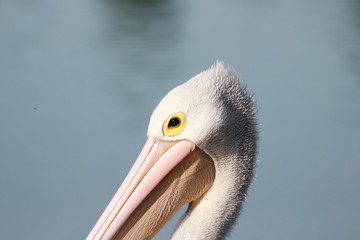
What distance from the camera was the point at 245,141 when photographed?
2.98 m

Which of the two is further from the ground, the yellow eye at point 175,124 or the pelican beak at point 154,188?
the yellow eye at point 175,124

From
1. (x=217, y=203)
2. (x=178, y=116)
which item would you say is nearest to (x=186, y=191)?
(x=217, y=203)

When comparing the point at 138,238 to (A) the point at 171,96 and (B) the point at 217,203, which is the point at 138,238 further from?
(A) the point at 171,96

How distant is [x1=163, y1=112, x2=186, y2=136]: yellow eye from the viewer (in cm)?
289

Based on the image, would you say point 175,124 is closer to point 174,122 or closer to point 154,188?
point 174,122

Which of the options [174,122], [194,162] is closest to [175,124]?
[174,122]

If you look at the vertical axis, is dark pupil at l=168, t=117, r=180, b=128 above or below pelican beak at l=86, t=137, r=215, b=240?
above

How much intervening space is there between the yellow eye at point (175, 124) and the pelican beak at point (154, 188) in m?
0.06

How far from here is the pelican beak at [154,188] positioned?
2941 millimetres

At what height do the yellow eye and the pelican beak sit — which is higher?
the yellow eye

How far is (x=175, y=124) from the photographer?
2916 millimetres

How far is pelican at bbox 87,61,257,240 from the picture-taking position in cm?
289

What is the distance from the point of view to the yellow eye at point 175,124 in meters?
2.89

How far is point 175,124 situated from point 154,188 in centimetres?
29
